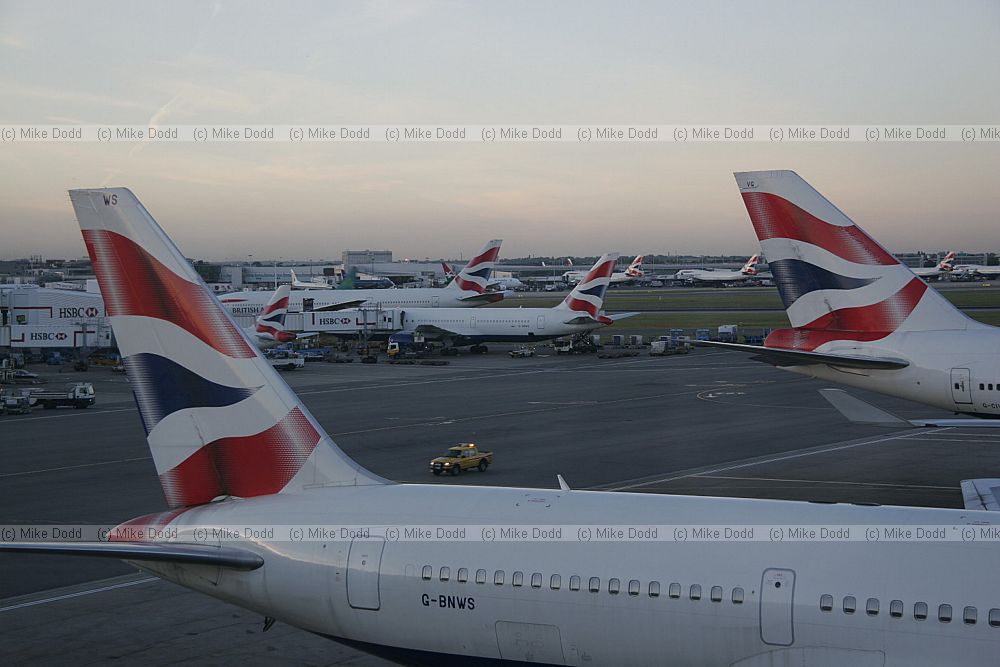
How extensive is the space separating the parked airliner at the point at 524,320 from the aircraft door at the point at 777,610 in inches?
2731

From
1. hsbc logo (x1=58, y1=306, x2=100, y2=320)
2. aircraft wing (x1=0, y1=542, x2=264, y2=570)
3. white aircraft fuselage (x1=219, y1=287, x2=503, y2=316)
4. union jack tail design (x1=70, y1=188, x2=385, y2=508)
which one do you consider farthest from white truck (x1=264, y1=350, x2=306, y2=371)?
aircraft wing (x1=0, y1=542, x2=264, y2=570)

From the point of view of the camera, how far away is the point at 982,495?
16.8m

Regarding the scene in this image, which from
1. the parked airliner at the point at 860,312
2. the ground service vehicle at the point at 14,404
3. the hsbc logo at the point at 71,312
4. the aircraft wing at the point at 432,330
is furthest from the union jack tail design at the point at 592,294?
the parked airliner at the point at 860,312

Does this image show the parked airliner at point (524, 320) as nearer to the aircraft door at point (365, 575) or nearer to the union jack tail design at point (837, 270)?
the union jack tail design at point (837, 270)

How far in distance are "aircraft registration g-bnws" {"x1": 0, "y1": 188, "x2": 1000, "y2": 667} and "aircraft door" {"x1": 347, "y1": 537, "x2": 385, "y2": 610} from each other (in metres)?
0.03

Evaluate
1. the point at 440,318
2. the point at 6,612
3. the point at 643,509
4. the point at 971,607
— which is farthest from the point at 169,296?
the point at 440,318

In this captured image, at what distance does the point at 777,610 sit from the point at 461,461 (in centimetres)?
2315

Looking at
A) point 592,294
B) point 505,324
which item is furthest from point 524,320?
point 592,294

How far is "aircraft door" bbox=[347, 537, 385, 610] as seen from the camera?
41.2 ft

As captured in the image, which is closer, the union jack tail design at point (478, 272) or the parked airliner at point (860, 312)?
the parked airliner at point (860, 312)

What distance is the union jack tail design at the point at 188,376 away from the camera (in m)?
13.7

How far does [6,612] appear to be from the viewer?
62.1ft

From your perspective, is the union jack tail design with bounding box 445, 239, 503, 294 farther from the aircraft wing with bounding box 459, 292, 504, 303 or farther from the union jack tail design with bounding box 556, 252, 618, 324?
the union jack tail design with bounding box 556, 252, 618, 324

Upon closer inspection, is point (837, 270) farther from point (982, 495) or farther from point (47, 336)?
point (47, 336)
